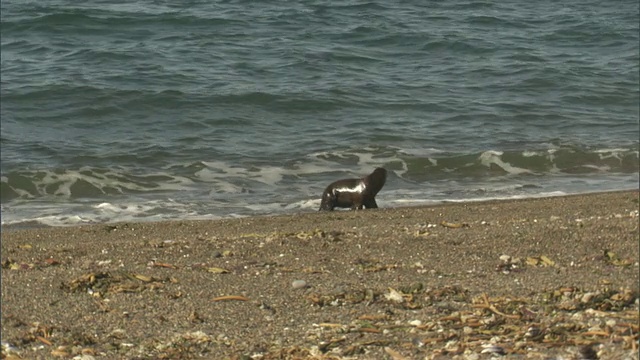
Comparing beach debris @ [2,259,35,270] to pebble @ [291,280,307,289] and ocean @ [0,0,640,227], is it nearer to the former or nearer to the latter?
pebble @ [291,280,307,289]

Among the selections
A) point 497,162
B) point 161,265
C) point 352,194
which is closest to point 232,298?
point 161,265

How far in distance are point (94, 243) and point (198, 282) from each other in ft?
5.31

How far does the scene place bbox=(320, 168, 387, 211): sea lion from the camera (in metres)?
8.48

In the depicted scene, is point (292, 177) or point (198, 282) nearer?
point (198, 282)

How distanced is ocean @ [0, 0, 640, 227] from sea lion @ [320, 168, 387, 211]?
53 centimetres

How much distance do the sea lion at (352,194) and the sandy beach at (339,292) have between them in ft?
3.90

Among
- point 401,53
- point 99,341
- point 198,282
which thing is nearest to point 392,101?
point 401,53

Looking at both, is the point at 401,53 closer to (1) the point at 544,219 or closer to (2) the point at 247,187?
(2) the point at 247,187

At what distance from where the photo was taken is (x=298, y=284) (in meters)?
5.27

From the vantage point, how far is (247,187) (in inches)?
382

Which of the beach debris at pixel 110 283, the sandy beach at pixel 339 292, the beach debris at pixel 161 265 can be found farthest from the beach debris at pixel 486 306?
the beach debris at pixel 161 265

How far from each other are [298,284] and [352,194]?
3.27 m

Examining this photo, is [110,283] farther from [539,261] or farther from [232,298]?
[539,261]

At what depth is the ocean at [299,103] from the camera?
9727mm
